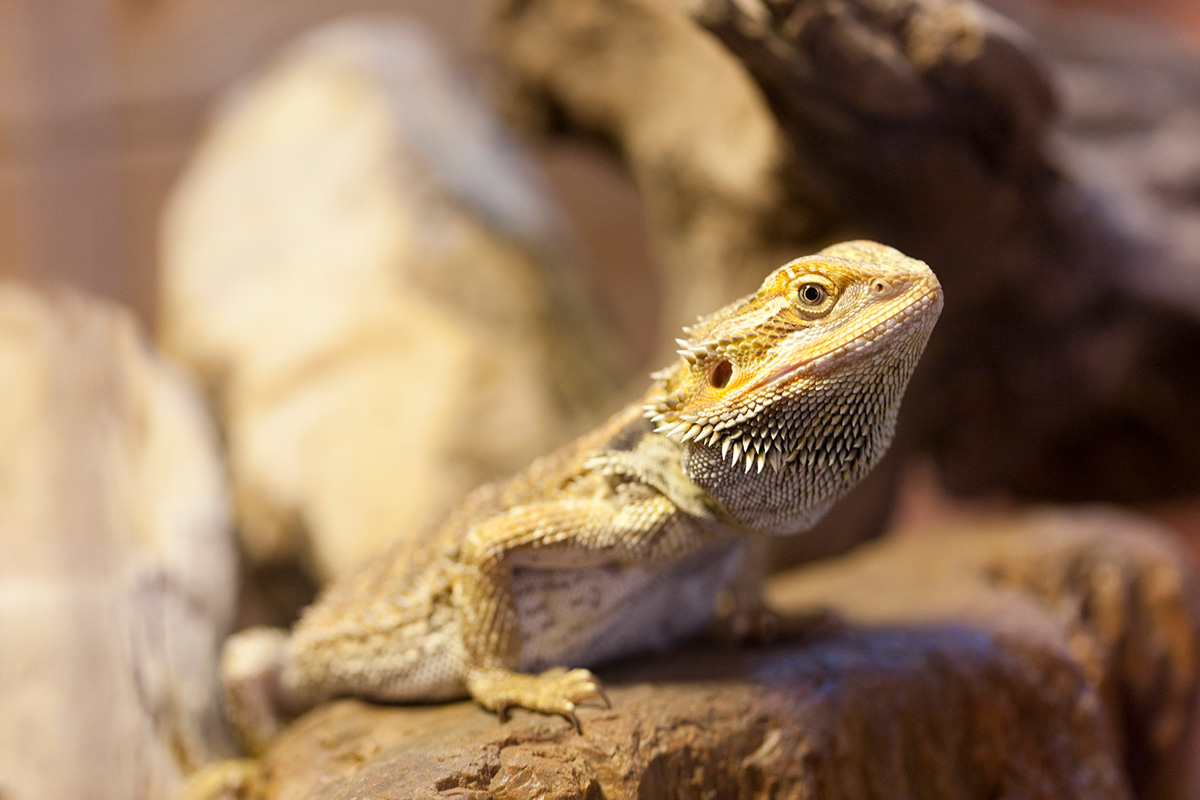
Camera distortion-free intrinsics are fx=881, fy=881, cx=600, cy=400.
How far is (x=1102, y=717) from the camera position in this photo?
3.38 metres

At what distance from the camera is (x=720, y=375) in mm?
2525

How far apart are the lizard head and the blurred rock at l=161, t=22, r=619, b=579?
2262mm

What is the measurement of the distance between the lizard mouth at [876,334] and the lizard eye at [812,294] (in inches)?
5.7

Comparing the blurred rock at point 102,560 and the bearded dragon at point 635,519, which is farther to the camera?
the bearded dragon at point 635,519

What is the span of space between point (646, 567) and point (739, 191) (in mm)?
2430

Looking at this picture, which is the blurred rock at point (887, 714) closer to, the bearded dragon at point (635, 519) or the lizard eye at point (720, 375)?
the bearded dragon at point (635, 519)

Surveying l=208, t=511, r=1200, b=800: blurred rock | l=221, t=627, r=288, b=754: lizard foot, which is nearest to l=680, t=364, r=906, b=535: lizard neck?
l=208, t=511, r=1200, b=800: blurred rock

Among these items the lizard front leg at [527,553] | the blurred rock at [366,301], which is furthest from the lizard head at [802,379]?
the blurred rock at [366,301]

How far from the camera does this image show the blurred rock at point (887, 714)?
2408 mm

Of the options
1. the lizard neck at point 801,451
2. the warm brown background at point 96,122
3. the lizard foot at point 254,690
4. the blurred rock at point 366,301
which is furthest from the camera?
the blurred rock at point 366,301

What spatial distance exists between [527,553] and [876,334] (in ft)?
3.94

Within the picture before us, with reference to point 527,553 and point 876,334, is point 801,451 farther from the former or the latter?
point 527,553

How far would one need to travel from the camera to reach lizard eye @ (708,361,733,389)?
2506 mm

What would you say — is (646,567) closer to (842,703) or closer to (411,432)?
(842,703)
